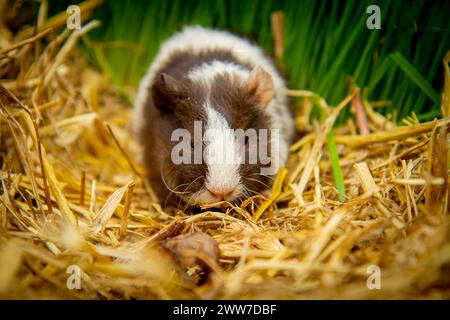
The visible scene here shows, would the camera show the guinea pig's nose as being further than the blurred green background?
No

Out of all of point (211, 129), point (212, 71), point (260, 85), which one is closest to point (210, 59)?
point (212, 71)

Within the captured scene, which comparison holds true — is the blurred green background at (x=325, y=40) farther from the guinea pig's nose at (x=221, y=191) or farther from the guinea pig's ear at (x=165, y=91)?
the guinea pig's nose at (x=221, y=191)

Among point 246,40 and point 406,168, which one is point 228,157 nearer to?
point 406,168

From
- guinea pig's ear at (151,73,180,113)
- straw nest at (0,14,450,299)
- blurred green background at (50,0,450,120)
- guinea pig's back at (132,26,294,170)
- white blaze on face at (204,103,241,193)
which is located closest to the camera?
straw nest at (0,14,450,299)

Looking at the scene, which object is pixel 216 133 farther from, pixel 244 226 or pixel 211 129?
pixel 244 226

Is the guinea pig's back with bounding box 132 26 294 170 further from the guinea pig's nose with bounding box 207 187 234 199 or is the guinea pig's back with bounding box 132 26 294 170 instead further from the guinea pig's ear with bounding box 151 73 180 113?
the guinea pig's nose with bounding box 207 187 234 199

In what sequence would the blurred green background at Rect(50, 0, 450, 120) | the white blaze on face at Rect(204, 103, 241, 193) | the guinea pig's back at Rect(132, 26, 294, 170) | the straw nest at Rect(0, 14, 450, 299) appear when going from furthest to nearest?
the guinea pig's back at Rect(132, 26, 294, 170)
the blurred green background at Rect(50, 0, 450, 120)
the white blaze on face at Rect(204, 103, 241, 193)
the straw nest at Rect(0, 14, 450, 299)

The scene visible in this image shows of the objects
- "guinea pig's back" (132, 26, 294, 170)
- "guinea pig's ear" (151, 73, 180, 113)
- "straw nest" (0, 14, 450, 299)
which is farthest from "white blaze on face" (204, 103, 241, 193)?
"guinea pig's back" (132, 26, 294, 170)
